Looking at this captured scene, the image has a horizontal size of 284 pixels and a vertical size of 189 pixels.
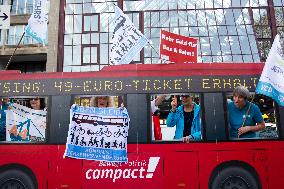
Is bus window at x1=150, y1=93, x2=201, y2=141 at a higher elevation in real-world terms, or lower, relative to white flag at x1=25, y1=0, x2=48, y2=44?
lower

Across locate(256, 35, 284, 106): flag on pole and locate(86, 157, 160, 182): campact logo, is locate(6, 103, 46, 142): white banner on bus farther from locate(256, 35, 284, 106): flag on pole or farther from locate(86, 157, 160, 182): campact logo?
locate(256, 35, 284, 106): flag on pole

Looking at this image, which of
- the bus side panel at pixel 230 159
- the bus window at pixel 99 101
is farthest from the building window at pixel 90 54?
the bus side panel at pixel 230 159

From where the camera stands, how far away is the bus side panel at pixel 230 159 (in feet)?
23.5

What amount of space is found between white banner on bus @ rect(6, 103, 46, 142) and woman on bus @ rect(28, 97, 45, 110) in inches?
2.6

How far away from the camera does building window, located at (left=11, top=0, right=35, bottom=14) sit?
1081 inches

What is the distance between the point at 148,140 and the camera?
731 centimetres

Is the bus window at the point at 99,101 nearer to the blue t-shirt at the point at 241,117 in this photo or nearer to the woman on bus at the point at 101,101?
the woman on bus at the point at 101,101

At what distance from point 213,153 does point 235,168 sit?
53 centimetres

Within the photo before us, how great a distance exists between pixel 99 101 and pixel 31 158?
69.5 inches

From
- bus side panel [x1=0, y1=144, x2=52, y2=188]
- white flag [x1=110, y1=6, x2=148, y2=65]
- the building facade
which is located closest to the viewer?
bus side panel [x1=0, y1=144, x2=52, y2=188]

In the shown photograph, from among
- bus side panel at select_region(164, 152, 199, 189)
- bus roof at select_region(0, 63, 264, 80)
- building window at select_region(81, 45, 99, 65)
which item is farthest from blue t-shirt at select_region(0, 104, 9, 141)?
building window at select_region(81, 45, 99, 65)

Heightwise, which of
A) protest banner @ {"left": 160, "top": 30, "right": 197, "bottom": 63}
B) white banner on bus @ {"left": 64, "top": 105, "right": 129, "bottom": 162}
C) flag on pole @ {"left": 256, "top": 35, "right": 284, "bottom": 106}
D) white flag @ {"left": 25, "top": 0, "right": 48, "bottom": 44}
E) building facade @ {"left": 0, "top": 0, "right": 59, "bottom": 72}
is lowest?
white banner on bus @ {"left": 64, "top": 105, "right": 129, "bottom": 162}

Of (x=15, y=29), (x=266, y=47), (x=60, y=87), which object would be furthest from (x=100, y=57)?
(x=15, y=29)

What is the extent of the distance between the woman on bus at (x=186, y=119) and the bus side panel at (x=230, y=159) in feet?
1.41
